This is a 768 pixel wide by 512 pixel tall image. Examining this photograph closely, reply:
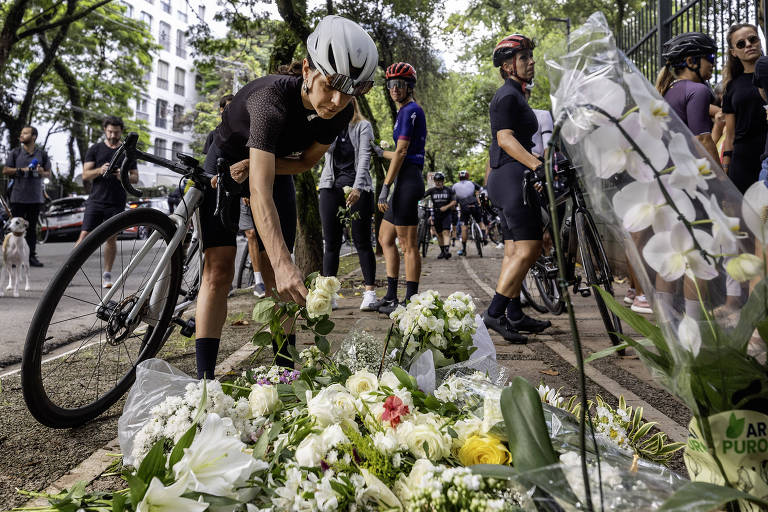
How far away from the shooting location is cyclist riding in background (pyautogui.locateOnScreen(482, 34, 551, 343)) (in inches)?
173

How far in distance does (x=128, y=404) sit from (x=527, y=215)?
325 cm

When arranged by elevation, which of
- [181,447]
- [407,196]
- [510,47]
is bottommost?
[181,447]

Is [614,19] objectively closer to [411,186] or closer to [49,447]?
[411,186]

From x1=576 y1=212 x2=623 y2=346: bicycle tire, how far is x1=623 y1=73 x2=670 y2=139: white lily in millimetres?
2817

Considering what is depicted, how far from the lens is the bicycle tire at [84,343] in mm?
2305

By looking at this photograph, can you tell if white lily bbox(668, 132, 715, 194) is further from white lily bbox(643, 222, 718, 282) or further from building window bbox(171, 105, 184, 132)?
building window bbox(171, 105, 184, 132)

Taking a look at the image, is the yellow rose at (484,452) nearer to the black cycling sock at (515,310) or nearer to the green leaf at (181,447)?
the green leaf at (181,447)

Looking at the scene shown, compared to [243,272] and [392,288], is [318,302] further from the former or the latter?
[243,272]

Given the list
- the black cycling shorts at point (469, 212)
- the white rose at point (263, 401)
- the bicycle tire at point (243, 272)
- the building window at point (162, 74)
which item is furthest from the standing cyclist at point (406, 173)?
the building window at point (162, 74)

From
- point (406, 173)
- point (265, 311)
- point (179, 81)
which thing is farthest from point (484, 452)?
point (179, 81)

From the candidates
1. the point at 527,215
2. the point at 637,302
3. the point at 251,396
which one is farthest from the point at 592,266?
the point at 251,396

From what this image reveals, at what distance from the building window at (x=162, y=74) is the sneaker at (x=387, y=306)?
169 ft

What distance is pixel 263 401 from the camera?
160 centimetres

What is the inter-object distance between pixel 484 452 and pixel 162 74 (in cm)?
5652
